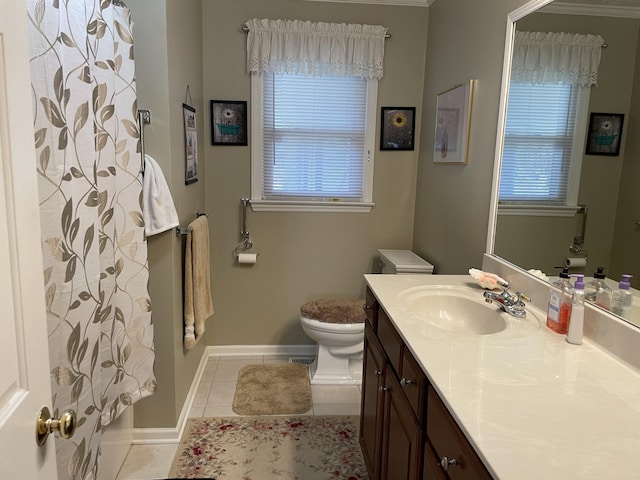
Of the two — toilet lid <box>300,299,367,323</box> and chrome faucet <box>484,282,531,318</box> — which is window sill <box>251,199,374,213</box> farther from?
chrome faucet <box>484,282,531,318</box>

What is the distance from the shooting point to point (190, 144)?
2484 mm

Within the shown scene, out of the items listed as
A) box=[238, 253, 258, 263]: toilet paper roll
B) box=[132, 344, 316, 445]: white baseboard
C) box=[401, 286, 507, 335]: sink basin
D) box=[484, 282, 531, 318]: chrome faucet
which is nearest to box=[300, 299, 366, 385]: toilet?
box=[132, 344, 316, 445]: white baseboard

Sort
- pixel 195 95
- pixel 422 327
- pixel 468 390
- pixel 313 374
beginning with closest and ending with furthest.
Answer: pixel 468 390, pixel 422 327, pixel 195 95, pixel 313 374

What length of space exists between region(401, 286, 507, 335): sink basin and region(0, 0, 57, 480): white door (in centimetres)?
122

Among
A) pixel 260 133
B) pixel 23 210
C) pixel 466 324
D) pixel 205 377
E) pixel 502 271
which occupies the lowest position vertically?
pixel 205 377

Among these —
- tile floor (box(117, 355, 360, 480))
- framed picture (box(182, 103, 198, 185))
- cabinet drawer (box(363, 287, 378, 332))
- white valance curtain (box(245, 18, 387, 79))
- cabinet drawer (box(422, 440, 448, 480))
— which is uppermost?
white valance curtain (box(245, 18, 387, 79))

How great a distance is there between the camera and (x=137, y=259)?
6.11 ft

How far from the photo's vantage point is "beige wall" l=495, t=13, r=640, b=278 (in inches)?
52.3

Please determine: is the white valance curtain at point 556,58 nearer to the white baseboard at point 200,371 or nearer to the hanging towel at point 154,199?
the hanging towel at point 154,199

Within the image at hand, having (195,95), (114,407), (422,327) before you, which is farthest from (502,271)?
(195,95)

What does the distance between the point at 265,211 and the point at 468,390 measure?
2.33 meters

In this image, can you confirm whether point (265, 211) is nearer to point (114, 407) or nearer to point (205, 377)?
point (205, 377)

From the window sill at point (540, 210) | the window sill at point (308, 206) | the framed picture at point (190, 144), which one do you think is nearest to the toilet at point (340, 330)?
the window sill at point (308, 206)

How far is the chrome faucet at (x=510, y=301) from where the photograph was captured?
156cm
